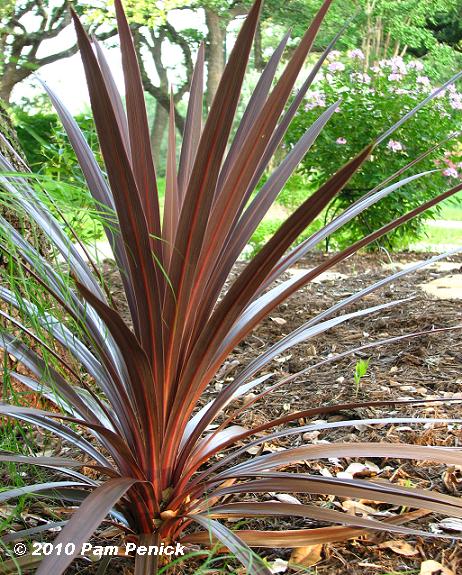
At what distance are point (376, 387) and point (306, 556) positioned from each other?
2.67 feet

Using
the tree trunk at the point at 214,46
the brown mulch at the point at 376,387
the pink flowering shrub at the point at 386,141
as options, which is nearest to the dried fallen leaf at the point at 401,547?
the brown mulch at the point at 376,387

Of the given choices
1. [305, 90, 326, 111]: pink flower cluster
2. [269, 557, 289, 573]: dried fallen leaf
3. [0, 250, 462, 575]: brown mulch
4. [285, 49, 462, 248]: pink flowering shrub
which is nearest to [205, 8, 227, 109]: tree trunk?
[305, 90, 326, 111]: pink flower cluster

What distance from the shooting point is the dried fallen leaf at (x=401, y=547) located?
1153mm

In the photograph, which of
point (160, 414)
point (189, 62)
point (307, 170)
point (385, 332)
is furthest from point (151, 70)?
point (160, 414)

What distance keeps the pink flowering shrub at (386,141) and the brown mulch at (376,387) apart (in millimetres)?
2311

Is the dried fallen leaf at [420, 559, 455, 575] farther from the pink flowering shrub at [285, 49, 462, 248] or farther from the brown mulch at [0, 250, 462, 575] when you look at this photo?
the pink flowering shrub at [285, 49, 462, 248]

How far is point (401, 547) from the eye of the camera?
1170mm

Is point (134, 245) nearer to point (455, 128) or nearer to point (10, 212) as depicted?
point (10, 212)

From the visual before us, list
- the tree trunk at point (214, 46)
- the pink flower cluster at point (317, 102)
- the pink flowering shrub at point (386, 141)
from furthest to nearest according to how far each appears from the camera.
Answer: the tree trunk at point (214, 46), the pink flower cluster at point (317, 102), the pink flowering shrub at point (386, 141)

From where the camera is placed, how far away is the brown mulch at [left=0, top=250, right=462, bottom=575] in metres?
1.16

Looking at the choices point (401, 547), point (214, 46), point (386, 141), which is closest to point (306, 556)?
point (401, 547)

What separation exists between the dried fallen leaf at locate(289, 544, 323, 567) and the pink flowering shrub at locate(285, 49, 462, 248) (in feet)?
14.1

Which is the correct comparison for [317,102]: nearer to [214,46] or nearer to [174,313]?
[174,313]

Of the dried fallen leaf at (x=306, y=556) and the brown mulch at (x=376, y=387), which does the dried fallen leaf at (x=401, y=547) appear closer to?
the brown mulch at (x=376, y=387)
